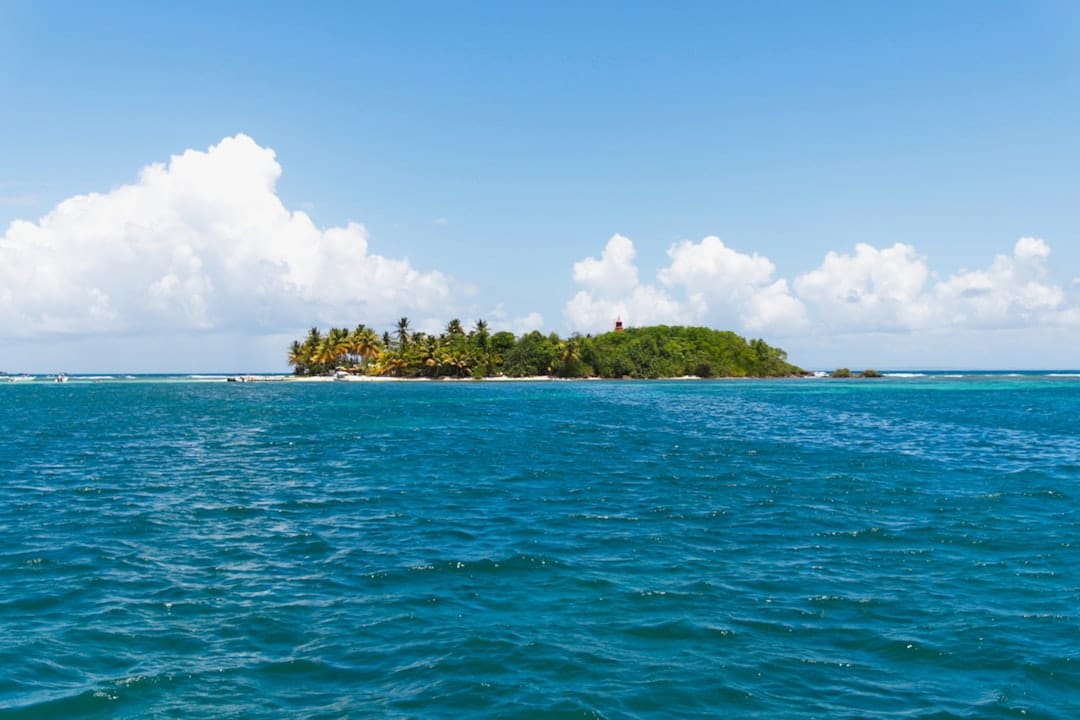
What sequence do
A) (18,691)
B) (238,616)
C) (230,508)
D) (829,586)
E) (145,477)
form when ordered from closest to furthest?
1. (18,691)
2. (238,616)
3. (829,586)
4. (230,508)
5. (145,477)

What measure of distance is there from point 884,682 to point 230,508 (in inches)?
895

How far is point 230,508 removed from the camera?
2667cm

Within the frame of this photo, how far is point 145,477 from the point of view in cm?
3428

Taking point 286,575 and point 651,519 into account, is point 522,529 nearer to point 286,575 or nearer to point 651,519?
point 651,519

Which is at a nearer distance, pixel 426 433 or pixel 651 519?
pixel 651 519

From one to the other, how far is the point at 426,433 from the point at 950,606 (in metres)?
43.1

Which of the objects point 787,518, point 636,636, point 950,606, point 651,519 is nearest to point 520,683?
point 636,636

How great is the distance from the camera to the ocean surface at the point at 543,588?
11742 millimetres

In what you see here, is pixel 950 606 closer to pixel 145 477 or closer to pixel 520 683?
pixel 520 683

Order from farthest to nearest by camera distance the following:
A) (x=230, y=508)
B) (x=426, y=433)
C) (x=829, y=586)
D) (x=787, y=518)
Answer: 1. (x=426, y=433)
2. (x=230, y=508)
3. (x=787, y=518)
4. (x=829, y=586)

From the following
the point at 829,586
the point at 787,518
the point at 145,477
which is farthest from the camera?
the point at 145,477

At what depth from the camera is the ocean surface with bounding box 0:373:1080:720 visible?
1174 centimetres

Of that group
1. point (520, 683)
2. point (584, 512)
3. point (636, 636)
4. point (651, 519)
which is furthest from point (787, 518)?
point (520, 683)

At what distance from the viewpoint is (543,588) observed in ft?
56.0
